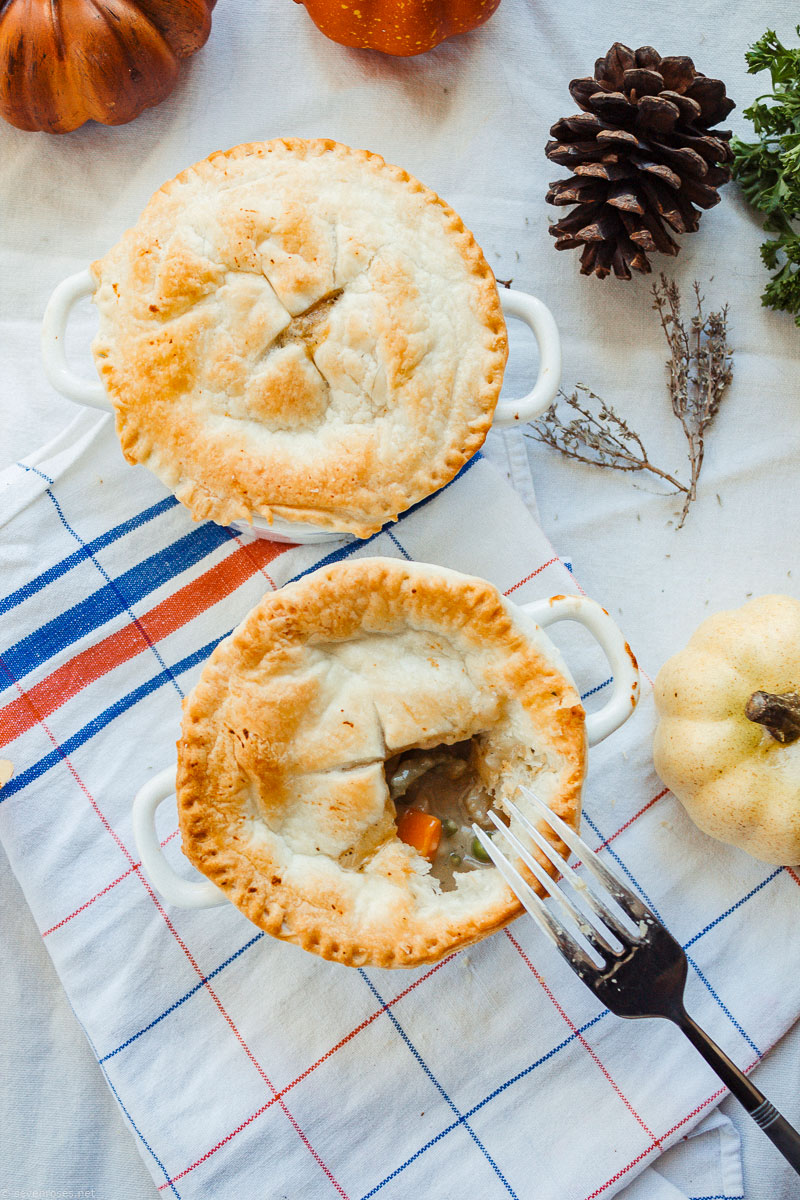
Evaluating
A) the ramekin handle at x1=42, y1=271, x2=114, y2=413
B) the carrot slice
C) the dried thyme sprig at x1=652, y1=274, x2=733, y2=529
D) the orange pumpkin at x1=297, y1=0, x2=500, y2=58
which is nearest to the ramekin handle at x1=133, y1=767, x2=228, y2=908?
the carrot slice

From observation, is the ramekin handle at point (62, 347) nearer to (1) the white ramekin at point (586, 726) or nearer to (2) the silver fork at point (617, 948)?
(1) the white ramekin at point (586, 726)

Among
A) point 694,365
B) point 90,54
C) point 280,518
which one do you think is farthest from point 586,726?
point 90,54

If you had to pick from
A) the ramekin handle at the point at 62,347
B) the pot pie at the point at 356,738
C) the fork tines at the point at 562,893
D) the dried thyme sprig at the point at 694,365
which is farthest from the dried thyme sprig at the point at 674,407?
the ramekin handle at the point at 62,347

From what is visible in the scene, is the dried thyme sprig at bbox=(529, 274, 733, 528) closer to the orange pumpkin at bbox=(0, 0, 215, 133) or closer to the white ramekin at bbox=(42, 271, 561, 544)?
the white ramekin at bbox=(42, 271, 561, 544)

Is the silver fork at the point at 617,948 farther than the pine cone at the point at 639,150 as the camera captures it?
No

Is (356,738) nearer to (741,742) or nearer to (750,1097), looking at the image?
(741,742)
